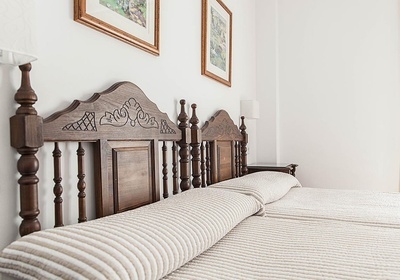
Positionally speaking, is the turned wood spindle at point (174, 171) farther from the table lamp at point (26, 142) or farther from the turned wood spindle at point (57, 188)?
the table lamp at point (26, 142)

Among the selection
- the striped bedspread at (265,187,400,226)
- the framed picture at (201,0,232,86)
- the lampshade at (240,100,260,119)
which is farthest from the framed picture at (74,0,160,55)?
the lampshade at (240,100,260,119)

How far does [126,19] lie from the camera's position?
58.1 inches

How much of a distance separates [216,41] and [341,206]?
1.43 metres

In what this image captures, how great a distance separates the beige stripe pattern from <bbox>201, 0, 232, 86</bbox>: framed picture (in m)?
1.41

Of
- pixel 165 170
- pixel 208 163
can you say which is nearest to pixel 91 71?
pixel 165 170

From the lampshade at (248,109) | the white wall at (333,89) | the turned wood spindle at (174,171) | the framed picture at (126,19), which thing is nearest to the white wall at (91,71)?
the framed picture at (126,19)

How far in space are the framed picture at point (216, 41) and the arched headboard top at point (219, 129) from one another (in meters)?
0.29

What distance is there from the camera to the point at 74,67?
122 cm

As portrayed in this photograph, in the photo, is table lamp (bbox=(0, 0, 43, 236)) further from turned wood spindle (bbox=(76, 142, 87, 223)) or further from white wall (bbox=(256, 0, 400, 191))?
white wall (bbox=(256, 0, 400, 191))

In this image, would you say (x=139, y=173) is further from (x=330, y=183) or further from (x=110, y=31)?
(x=330, y=183)

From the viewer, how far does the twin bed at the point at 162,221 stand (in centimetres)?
79

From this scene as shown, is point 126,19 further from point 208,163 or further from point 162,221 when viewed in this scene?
point 208,163

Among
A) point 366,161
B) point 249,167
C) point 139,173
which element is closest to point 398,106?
point 366,161

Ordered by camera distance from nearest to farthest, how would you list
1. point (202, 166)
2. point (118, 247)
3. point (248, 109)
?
point (118, 247), point (202, 166), point (248, 109)
